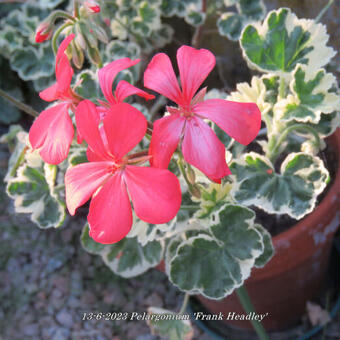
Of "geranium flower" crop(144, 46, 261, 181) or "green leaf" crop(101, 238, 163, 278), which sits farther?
"green leaf" crop(101, 238, 163, 278)

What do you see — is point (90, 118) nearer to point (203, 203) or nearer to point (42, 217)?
point (203, 203)

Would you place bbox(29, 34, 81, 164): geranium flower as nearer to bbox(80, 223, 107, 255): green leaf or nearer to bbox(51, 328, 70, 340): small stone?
bbox(80, 223, 107, 255): green leaf

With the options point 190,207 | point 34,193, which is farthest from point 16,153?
point 190,207

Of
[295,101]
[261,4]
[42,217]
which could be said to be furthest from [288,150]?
[42,217]

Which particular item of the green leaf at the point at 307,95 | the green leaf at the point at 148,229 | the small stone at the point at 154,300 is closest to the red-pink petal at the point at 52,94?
the green leaf at the point at 148,229

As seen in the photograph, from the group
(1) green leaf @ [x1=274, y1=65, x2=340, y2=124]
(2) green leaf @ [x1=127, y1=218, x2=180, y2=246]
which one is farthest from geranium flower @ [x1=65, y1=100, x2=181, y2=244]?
(1) green leaf @ [x1=274, y1=65, x2=340, y2=124]

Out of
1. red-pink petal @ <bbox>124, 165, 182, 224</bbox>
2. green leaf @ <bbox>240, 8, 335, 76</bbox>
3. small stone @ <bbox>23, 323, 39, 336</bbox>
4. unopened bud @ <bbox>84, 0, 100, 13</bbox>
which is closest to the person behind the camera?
red-pink petal @ <bbox>124, 165, 182, 224</bbox>

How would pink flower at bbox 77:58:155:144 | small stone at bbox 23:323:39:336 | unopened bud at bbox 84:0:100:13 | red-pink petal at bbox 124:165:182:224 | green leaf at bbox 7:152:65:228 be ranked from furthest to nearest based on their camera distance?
small stone at bbox 23:323:39:336 → green leaf at bbox 7:152:65:228 → unopened bud at bbox 84:0:100:13 → pink flower at bbox 77:58:155:144 → red-pink petal at bbox 124:165:182:224

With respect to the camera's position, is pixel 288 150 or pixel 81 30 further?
pixel 288 150
